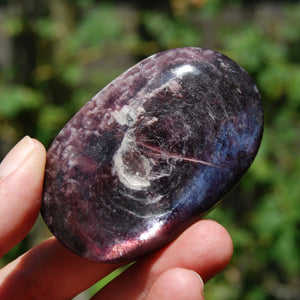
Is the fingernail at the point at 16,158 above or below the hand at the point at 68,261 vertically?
above

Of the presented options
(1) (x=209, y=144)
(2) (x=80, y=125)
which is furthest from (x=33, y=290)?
(1) (x=209, y=144)

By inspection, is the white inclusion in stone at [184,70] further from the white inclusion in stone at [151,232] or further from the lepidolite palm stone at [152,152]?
the white inclusion in stone at [151,232]

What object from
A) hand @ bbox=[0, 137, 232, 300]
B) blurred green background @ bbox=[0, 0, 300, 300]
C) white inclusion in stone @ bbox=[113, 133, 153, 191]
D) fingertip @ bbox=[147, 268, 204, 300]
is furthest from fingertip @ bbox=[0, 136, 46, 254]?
blurred green background @ bbox=[0, 0, 300, 300]

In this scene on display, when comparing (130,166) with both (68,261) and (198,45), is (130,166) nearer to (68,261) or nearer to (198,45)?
(68,261)

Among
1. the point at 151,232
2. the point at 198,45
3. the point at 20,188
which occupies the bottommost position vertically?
the point at 198,45

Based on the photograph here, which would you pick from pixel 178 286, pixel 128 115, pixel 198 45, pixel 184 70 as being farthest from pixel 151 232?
pixel 198 45

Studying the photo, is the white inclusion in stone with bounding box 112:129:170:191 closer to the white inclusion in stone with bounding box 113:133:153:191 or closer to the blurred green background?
the white inclusion in stone with bounding box 113:133:153:191

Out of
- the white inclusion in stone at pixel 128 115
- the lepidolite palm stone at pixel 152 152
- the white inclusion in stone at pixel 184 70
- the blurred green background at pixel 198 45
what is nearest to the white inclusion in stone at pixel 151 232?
the lepidolite palm stone at pixel 152 152
